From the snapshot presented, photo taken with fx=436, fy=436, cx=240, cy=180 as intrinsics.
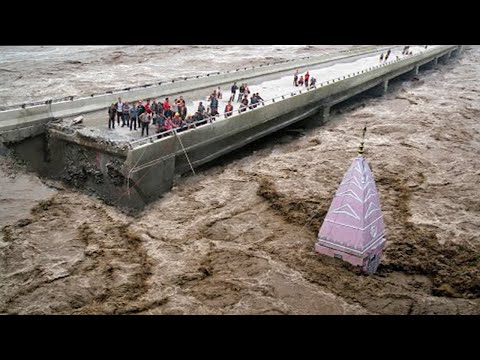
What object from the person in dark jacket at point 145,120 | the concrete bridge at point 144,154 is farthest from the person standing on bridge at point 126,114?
the concrete bridge at point 144,154

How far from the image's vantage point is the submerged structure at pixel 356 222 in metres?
11.1

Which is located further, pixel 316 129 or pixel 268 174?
pixel 316 129

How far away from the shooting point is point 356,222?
36.4 feet

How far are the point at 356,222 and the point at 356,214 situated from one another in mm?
203

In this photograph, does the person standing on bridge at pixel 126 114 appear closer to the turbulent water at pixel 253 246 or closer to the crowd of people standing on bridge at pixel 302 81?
the turbulent water at pixel 253 246

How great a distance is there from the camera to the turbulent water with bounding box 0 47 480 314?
1123 centimetres

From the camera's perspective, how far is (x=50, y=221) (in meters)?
15.0

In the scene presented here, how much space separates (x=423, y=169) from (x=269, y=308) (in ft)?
40.3

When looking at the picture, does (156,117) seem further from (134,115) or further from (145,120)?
(134,115)

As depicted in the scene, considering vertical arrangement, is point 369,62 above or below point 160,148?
above

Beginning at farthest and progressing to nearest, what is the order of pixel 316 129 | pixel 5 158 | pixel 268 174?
pixel 316 129, pixel 268 174, pixel 5 158

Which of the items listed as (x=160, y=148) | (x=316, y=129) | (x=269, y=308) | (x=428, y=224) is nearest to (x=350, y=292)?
(x=269, y=308)

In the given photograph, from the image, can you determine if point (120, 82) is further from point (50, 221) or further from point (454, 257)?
point (454, 257)

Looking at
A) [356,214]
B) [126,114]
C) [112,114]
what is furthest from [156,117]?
[356,214]
